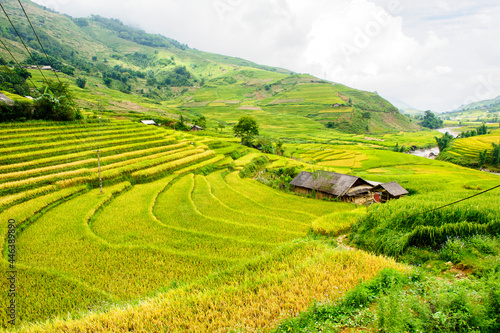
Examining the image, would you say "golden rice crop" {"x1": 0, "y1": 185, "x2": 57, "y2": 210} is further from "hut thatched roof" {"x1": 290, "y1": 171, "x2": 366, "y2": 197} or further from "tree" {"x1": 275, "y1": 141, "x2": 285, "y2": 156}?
"tree" {"x1": 275, "y1": 141, "x2": 285, "y2": 156}

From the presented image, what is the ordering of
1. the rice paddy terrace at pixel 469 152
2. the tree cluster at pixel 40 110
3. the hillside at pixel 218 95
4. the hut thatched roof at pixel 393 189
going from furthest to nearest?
the hillside at pixel 218 95
the rice paddy terrace at pixel 469 152
the tree cluster at pixel 40 110
the hut thatched roof at pixel 393 189

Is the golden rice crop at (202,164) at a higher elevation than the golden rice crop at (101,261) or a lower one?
higher

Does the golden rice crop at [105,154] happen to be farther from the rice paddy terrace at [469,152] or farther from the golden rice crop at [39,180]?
the rice paddy terrace at [469,152]

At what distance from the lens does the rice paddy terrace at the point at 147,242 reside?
5.82 m

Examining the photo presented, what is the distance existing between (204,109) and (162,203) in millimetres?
103894

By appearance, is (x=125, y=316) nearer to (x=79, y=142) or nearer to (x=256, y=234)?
(x=256, y=234)

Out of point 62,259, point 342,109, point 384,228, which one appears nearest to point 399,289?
point 384,228

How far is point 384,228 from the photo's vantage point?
9.56 metres

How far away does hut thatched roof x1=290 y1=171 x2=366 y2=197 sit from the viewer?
891 inches

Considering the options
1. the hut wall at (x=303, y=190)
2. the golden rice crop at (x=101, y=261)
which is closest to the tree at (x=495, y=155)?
the hut wall at (x=303, y=190)

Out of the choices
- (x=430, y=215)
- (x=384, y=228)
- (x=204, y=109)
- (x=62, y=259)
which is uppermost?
(x=204, y=109)

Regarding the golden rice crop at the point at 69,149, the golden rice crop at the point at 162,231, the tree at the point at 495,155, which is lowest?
the golden rice crop at the point at 162,231

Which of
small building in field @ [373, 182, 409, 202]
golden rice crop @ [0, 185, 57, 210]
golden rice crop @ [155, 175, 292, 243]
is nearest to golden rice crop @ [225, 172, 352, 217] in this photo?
golden rice crop @ [155, 175, 292, 243]

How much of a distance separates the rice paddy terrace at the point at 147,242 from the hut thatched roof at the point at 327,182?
2517mm
